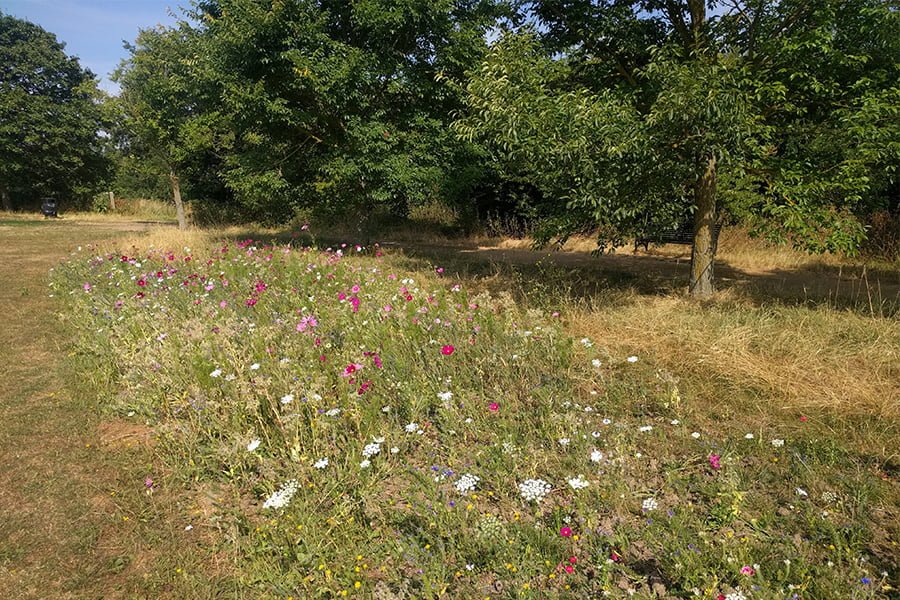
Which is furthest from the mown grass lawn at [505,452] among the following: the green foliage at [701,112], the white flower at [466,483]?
the green foliage at [701,112]

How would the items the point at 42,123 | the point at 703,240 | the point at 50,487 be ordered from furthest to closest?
the point at 42,123 → the point at 703,240 → the point at 50,487

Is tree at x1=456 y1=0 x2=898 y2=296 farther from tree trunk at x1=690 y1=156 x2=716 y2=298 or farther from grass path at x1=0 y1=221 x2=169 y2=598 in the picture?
grass path at x1=0 y1=221 x2=169 y2=598

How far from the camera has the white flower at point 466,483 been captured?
2574mm

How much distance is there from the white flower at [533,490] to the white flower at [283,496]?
3.87 feet

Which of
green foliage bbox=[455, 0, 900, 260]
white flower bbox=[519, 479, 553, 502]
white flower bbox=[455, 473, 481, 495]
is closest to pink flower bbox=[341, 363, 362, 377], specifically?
white flower bbox=[455, 473, 481, 495]

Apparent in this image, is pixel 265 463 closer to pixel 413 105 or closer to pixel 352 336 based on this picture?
pixel 352 336

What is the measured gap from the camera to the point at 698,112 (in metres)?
4.13

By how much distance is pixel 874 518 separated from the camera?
2.41 metres

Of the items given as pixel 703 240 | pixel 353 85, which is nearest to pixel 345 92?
pixel 353 85

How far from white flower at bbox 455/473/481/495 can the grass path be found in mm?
1710

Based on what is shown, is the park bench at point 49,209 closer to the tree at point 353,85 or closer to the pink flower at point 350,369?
the tree at point 353,85

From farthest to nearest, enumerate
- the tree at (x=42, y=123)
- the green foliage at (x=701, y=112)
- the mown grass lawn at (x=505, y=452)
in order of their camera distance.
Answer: the tree at (x=42, y=123)
the green foliage at (x=701, y=112)
the mown grass lawn at (x=505, y=452)

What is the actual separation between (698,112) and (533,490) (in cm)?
339

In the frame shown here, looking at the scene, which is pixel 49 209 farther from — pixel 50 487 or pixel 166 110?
pixel 50 487
